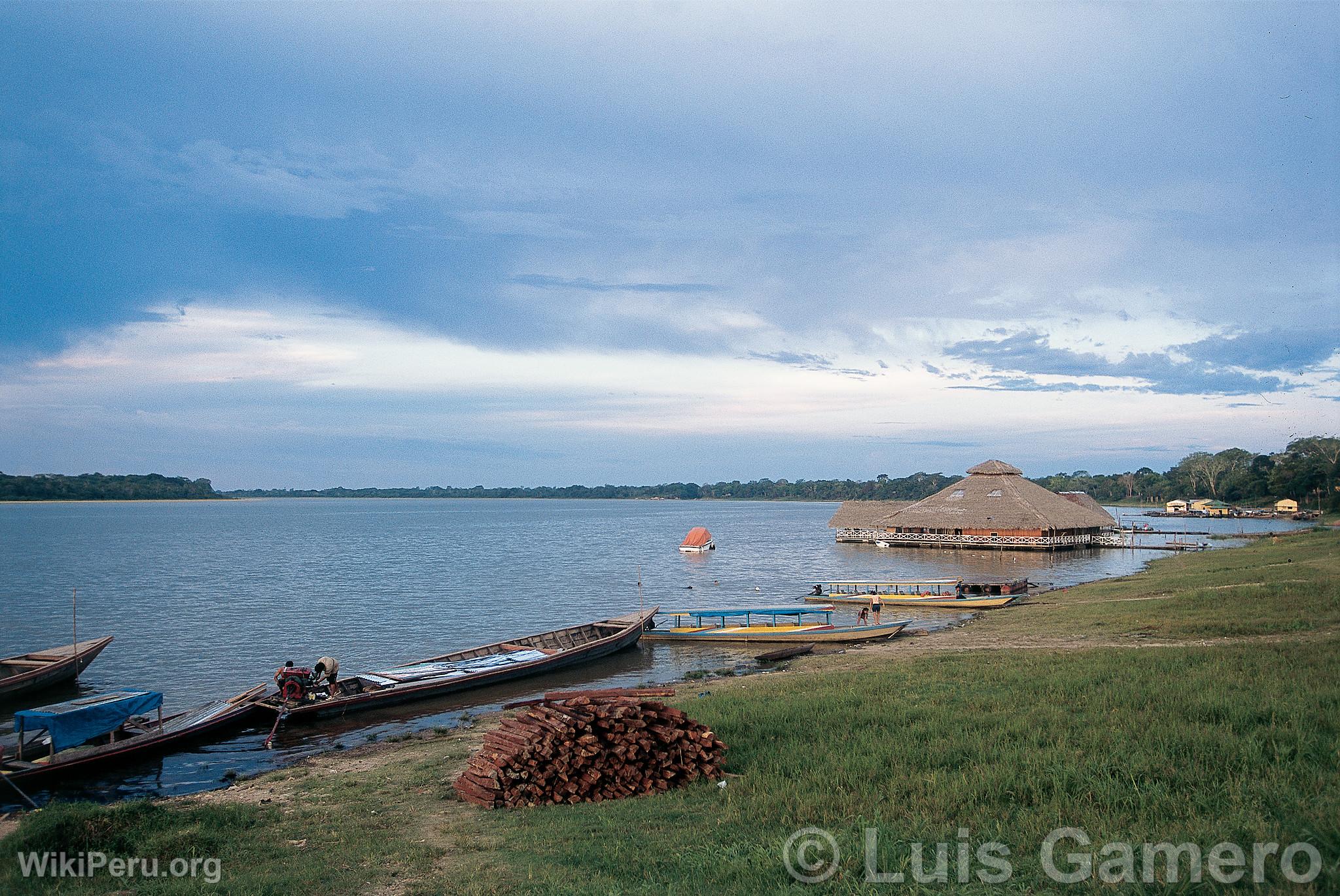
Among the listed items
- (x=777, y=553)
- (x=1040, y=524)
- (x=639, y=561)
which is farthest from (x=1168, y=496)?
(x=639, y=561)

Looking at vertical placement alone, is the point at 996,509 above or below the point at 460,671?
above

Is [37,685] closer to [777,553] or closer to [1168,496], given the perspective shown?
[777,553]

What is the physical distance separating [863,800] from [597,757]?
11.8ft

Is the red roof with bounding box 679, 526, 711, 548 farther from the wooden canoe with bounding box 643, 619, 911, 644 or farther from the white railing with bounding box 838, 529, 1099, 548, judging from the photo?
the wooden canoe with bounding box 643, 619, 911, 644

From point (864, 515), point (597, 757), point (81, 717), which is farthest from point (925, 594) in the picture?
point (864, 515)

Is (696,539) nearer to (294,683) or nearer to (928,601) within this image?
(928,601)

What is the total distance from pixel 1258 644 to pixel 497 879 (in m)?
15.5

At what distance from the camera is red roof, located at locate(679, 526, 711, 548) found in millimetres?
72750

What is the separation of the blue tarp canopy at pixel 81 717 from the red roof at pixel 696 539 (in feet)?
187

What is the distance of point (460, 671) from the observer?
75.2 feet

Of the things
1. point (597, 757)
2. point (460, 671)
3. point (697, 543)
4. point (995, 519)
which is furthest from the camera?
point (697, 543)

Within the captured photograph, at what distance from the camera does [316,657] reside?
28.3 meters

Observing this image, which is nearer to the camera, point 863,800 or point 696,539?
point 863,800

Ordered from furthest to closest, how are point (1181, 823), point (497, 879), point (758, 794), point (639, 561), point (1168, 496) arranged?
point (1168, 496) < point (639, 561) < point (758, 794) < point (497, 879) < point (1181, 823)
